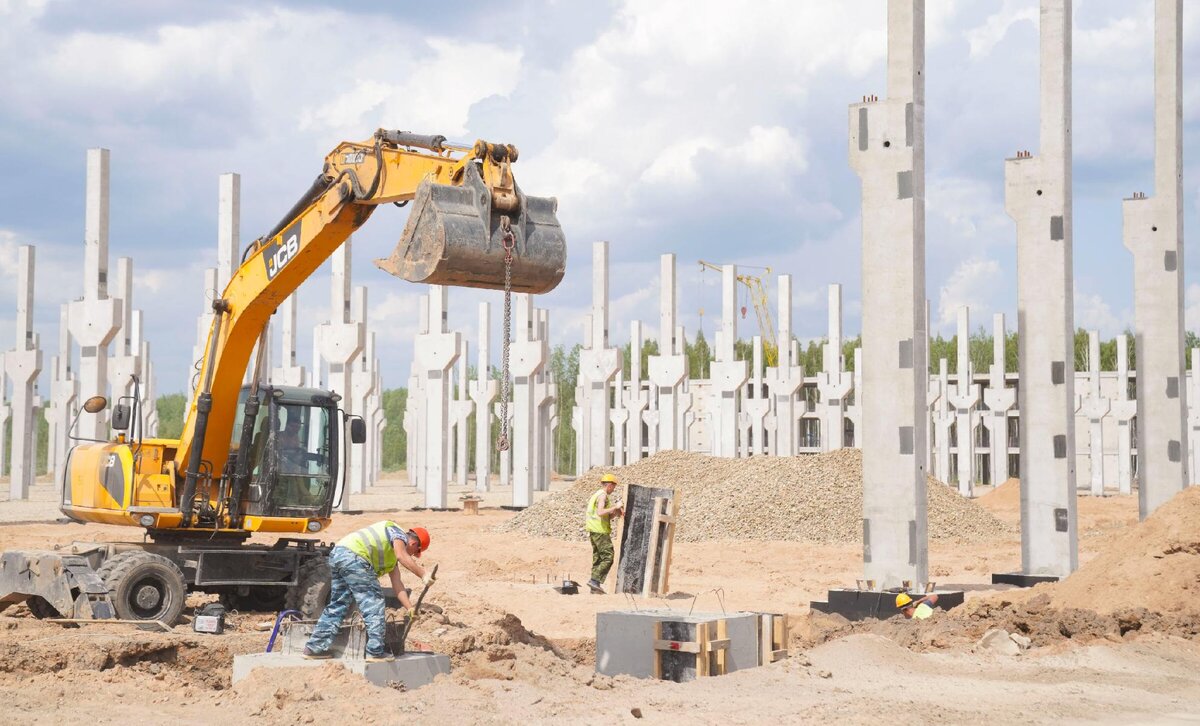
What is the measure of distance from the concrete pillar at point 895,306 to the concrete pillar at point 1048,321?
305 cm

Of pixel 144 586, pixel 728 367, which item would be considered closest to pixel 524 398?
pixel 728 367

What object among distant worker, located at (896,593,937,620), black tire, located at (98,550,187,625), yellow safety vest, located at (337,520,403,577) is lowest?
distant worker, located at (896,593,937,620)

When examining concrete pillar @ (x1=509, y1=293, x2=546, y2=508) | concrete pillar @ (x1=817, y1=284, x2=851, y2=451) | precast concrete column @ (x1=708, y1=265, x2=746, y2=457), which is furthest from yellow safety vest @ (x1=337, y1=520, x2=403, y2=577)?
concrete pillar @ (x1=817, y1=284, x2=851, y2=451)

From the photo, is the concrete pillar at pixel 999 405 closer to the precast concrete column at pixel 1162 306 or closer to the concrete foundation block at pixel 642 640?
the precast concrete column at pixel 1162 306

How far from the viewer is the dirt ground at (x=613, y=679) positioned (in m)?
8.58

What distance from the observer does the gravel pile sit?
78.4 feet

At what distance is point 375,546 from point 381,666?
836 millimetres

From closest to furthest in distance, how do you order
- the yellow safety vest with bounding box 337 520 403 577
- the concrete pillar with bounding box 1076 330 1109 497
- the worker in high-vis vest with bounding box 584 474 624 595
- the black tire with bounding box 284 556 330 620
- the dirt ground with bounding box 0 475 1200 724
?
1. the dirt ground with bounding box 0 475 1200 724
2. the yellow safety vest with bounding box 337 520 403 577
3. the black tire with bounding box 284 556 330 620
4. the worker in high-vis vest with bounding box 584 474 624 595
5. the concrete pillar with bounding box 1076 330 1109 497

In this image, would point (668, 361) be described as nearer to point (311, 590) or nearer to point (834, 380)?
point (834, 380)

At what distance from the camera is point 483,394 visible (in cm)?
3984

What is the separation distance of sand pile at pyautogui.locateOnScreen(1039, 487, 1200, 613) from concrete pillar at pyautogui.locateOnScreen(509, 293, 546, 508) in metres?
17.0

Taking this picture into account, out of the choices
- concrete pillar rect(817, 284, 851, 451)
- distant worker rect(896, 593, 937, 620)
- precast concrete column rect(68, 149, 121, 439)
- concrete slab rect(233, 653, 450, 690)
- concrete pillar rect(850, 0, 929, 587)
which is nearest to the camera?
concrete slab rect(233, 653, 450, 690)

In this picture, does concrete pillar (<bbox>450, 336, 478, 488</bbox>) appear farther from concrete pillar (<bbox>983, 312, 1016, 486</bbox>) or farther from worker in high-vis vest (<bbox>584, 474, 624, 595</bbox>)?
worker in high-vis vest (<bbox>584, 474, 624, 595</bbox>)

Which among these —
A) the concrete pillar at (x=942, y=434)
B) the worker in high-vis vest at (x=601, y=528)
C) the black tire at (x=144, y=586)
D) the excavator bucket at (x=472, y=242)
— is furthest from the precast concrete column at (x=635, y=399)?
the excavator bucket at (x=472, y=242)
